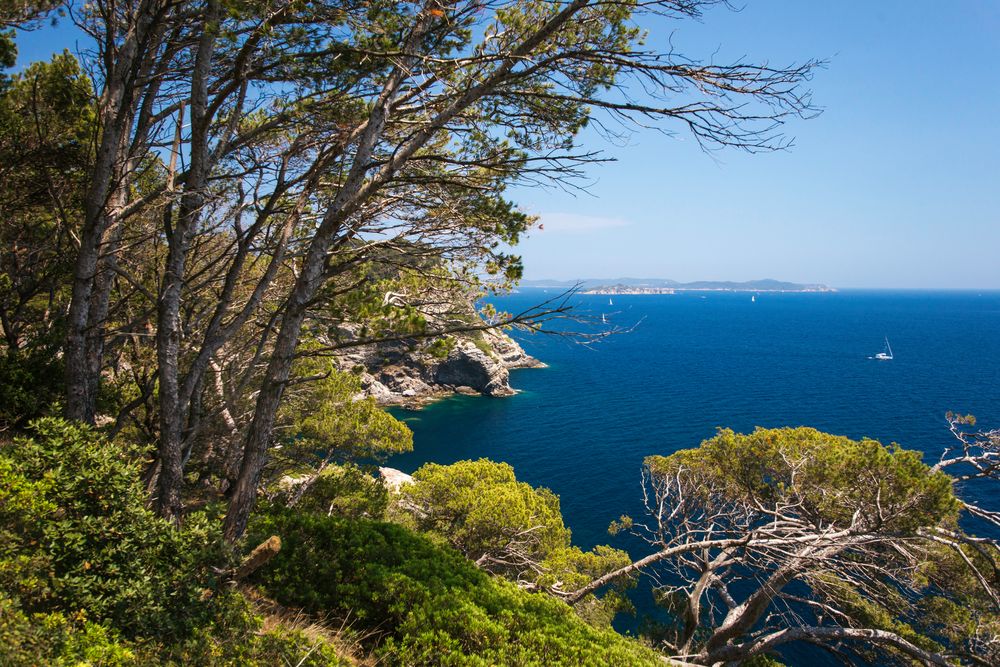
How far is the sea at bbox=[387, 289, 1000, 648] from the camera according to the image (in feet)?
104

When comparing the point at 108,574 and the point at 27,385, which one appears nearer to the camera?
the point at 108,574

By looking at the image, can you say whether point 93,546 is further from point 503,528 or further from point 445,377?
point 445,377

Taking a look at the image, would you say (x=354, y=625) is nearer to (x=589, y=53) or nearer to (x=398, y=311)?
(x=398, y=311)

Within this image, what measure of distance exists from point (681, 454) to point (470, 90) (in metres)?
13.0

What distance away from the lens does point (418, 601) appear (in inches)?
217

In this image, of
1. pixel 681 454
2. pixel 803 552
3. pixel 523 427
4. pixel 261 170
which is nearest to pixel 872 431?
pixel 523 427

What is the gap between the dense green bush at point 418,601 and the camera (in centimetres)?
500

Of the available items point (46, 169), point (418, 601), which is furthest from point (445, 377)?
point (418, 601)

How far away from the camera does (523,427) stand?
4284 centimetres

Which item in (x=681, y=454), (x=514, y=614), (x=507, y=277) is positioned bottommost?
(x=681, y=454)

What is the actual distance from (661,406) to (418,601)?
1790 inches

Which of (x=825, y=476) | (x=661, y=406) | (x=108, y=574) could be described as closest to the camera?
(x=108, y=574)

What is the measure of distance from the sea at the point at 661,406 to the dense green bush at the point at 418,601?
3.26 meters

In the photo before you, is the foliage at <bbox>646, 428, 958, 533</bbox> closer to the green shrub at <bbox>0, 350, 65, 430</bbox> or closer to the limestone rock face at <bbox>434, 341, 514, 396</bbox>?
the green shrub at <bbox>0, 350, 65, 430</bbox>
